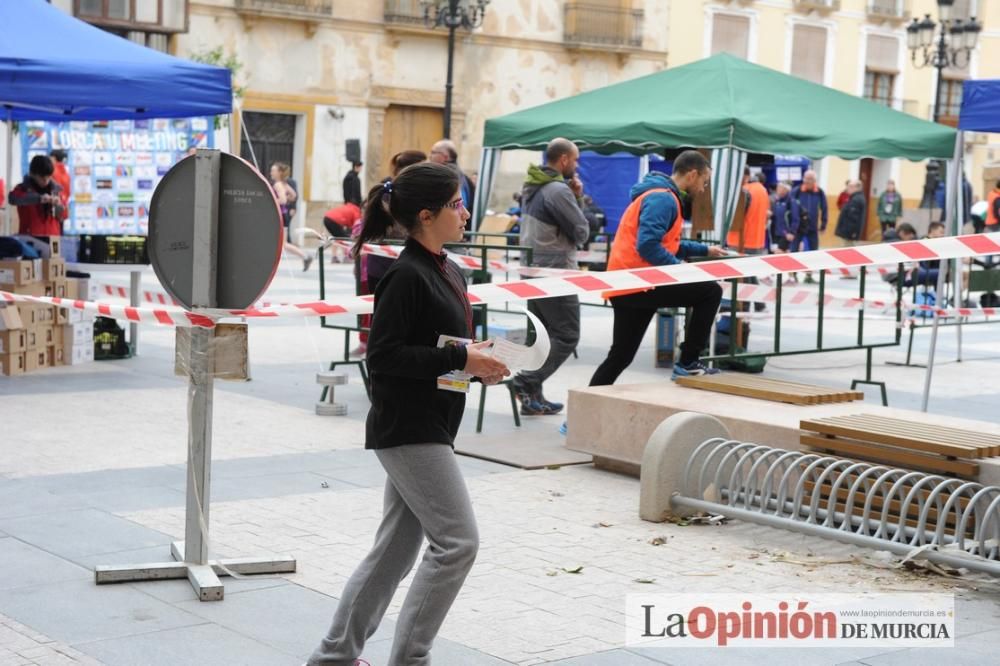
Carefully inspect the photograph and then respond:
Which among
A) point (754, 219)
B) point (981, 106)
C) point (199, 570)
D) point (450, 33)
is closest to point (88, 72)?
point (199, 570)

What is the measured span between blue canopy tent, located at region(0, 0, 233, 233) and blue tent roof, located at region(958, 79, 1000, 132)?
18.2 ft

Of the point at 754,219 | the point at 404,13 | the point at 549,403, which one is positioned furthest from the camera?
the point at 404,13

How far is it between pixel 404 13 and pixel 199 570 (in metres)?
31.5

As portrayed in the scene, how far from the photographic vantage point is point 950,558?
5.80m

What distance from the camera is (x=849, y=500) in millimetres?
6207

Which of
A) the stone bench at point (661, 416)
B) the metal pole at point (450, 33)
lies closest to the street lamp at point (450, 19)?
the metal pole at point (450, 33)

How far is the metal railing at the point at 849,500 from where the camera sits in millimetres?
5875

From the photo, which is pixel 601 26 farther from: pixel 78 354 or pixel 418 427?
pixel 418 427

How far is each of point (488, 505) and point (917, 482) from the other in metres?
2.12

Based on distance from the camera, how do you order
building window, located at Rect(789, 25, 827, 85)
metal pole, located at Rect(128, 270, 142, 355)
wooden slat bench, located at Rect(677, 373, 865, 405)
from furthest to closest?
building window, located at Rect(789, 25, 827, 85) < metal pole, located at Rect(128, 270, 142, 355) < wooden slat bench, located at Rect(677, 373, 865, 405)

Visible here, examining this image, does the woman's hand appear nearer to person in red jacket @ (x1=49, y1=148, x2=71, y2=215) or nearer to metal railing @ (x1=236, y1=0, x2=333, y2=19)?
person in red jacket @ (x1=49, y1=148, x2=71, y2=215)

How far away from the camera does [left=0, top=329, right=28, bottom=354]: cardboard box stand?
36.4 ft

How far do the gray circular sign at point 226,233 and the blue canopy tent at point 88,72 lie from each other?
548 centimetres

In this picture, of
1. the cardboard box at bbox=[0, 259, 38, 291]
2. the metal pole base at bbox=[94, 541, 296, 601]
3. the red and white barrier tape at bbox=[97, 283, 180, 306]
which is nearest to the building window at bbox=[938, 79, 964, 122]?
the red and white barrier tape at bbox=[97, 283, 180, 306]
